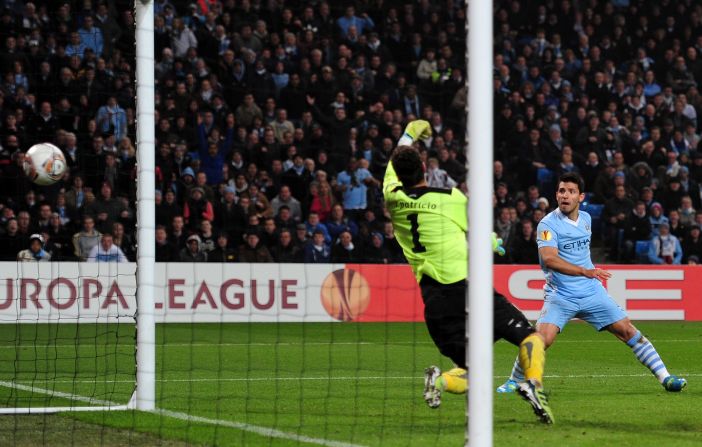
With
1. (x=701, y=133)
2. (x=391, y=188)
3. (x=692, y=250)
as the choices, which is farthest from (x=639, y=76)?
(x=391, y=188)

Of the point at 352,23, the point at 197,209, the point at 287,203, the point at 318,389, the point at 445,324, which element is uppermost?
the point at 352,23

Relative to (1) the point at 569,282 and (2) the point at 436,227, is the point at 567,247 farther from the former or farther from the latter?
(2) the point at 436,227

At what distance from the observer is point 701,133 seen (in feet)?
83.8

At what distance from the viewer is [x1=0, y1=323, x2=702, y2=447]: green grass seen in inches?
308

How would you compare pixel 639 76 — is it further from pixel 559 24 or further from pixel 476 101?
pixel 476 101

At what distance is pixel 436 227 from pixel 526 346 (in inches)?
40.5

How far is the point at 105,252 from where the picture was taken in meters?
18.1

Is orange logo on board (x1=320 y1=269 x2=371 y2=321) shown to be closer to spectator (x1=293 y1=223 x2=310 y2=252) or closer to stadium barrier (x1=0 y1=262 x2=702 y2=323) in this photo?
stadium barrier (x1=0 y1=262 x2=702 y2=323)

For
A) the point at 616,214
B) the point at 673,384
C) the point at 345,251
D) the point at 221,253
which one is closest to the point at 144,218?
the point at 673,384

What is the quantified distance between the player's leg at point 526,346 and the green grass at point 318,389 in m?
0.19

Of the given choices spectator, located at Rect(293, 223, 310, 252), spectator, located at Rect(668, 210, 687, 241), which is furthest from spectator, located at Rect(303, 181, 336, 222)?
spectator, located at Rect(668, 210, 687, 241)

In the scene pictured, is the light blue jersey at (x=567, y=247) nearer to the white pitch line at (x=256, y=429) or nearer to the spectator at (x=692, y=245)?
the white pitch line at (x=256, y=429)

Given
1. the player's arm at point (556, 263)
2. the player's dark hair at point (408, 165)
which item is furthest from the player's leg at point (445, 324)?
the player's arm at point (556, 263)

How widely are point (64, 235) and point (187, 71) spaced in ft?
15.7
